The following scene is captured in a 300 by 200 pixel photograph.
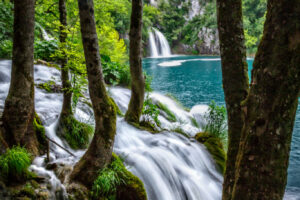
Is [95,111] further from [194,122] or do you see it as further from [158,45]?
[158,45]

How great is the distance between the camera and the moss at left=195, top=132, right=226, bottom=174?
5.09 m

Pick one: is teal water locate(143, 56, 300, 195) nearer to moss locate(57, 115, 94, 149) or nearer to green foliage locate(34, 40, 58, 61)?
moss locate(57, 115, 94, 149)

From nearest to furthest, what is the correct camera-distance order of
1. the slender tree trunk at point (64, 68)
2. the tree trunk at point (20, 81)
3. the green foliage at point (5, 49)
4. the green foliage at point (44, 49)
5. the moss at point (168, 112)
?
the tree trunk at point (20, 81)
the slender tree trunk at point (64, 68)
the moss at point (168, 112)
the green foliage at point (5, 49)
the green foliage at point (44, 49)

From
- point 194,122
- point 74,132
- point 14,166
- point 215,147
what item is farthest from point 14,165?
point 194,122

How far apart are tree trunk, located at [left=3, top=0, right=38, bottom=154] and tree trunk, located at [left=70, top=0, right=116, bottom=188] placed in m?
0.84

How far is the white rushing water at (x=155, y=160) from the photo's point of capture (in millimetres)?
3843

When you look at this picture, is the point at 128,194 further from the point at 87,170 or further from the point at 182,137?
the point at 182,137

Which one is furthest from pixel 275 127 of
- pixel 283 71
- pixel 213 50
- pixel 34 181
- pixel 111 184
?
pixel 213 50

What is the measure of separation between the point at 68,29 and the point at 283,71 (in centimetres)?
362

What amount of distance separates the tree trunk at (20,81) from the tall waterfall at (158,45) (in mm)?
31756

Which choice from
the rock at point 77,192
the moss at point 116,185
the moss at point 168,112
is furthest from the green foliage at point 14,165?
the moss at point 168,112

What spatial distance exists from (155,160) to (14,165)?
240 cm

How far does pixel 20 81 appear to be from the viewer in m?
3.26

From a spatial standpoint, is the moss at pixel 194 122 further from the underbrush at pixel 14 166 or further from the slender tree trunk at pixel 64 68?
the underbrush at pixel 14 166
